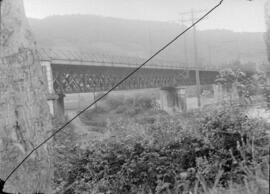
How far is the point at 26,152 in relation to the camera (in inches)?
169

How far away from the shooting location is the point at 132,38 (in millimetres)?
122438

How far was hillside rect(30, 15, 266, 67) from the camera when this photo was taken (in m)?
90.8

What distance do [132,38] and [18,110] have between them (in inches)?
4717

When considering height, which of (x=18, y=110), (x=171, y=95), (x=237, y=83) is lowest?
(x=171, y=95)

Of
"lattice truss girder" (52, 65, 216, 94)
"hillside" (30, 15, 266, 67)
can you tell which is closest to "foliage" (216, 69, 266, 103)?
"lattice truss girder" (52, 65, 216, 94)

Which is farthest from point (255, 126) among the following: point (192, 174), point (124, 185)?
point (124, 185)

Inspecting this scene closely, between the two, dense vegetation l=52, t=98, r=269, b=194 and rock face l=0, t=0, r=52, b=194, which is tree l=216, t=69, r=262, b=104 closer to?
dense vegetation l=52, t=98, r=269, b=194

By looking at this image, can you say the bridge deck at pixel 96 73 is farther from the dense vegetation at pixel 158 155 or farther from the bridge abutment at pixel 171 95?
the dense vegetation at pixel 158 155

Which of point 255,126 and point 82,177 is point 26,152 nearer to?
point 82,177

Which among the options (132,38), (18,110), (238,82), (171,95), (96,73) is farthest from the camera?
(132,38)

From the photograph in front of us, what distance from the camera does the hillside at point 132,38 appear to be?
90.8 m

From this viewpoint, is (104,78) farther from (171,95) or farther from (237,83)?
(237,83)

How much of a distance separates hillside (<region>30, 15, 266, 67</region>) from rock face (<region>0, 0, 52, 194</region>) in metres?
77.6

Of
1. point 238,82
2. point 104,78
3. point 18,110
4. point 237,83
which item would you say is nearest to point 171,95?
point 104,78
